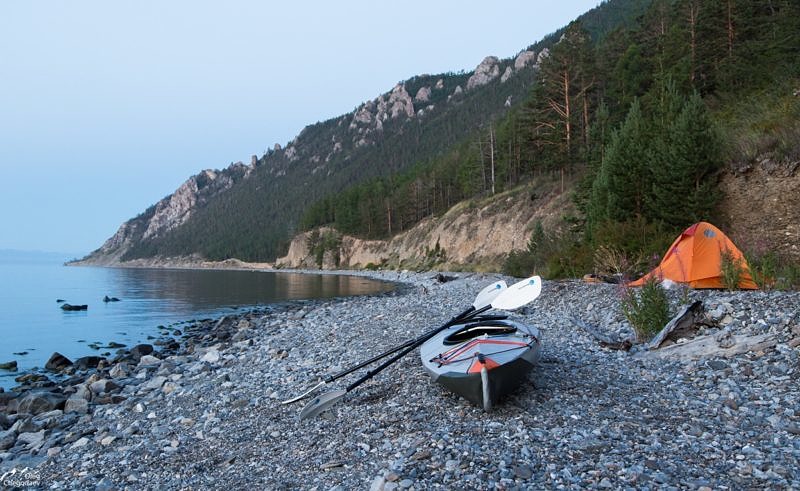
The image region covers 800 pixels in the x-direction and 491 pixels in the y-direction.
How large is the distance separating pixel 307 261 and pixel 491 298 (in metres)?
93.9

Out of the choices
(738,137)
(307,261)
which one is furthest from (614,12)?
(738,137)

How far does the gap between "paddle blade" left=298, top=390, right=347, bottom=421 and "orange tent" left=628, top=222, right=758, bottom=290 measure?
9.01 m

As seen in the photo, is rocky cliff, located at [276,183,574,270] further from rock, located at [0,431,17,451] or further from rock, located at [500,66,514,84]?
rock, located at [500,66,514,84]

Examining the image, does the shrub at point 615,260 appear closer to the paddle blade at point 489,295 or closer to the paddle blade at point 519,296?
the paddle blade at point 489,295

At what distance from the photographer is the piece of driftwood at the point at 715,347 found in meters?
7.96

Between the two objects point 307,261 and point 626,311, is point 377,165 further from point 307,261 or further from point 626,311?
point 626,311

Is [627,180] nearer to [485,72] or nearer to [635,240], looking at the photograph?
[635,240]

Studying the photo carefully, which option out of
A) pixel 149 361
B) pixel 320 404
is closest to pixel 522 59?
pixel 149 361

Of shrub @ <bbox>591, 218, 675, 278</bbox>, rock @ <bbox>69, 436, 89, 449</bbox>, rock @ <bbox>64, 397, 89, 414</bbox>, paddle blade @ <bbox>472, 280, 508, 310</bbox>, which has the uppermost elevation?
shrub @ <bbox>591, 218, 675, 278</bbox>

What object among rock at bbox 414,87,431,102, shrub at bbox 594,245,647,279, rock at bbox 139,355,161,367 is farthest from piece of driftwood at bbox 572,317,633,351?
rock at bbox 414,87,431,102

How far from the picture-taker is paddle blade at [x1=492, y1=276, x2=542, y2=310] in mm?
9351

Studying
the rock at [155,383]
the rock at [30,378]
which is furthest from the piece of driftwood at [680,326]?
the rock at [30,378]

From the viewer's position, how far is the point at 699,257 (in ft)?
45.3

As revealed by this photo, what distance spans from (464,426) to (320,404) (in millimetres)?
2763
